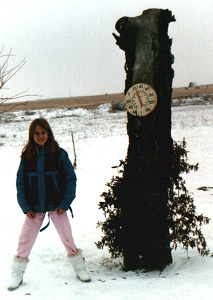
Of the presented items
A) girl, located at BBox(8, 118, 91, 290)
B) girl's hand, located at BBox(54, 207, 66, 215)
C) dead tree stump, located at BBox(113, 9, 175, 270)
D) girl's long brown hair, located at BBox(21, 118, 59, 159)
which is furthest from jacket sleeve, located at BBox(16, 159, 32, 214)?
dead tree stump, located at BBox(113, 9, 175, 270)

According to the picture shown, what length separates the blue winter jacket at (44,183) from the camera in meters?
3.30

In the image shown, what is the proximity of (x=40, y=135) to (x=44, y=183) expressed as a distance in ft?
1.56

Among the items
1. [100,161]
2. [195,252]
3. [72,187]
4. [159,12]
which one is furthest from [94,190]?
[159,12]

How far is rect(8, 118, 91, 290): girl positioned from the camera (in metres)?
3.30

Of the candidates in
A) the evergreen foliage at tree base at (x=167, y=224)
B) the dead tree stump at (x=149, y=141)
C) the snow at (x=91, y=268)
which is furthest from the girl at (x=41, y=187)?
the dead tree stump at (x=149, y=141)

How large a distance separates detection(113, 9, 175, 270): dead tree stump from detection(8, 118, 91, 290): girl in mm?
603

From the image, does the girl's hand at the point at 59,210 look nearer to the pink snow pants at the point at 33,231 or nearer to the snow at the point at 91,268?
the pink snow pants at the point at 33,231

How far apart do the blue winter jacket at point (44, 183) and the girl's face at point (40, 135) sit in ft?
0.29

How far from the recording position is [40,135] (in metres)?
3.38

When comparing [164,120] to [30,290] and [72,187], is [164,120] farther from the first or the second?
[30,290]

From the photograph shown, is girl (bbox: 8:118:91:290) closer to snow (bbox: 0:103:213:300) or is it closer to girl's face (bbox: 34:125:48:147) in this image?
girl's face (bbox: 34:125:48:147)

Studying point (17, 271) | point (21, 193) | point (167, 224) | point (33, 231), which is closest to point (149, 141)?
point (167, 224)

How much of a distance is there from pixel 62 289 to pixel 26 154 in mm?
1326

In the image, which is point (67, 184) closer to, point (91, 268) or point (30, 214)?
point (30, 214)
